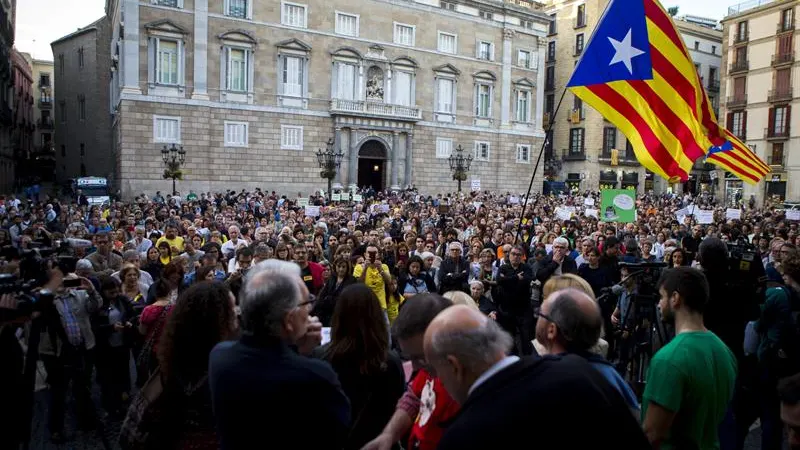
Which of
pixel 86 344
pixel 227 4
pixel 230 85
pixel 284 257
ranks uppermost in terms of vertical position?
pixel 227 4

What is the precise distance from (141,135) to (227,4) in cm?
846

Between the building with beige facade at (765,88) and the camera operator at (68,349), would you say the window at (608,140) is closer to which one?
the building with beige facade at (765,88)

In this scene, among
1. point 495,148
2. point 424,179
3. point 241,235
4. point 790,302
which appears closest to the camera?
point 790,302

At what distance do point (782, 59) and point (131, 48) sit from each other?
147 feet

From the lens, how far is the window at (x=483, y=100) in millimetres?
38688

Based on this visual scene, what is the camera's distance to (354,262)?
7.84m

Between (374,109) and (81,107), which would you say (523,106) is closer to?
(374,109)

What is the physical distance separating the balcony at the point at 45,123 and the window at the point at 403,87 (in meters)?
48.6

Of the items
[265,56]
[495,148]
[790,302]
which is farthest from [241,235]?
[495,148]

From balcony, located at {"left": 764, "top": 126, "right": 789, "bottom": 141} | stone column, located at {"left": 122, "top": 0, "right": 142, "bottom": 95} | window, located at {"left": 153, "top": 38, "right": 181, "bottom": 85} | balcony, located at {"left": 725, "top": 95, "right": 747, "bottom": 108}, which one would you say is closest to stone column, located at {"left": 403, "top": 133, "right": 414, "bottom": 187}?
window, located at {"left": 153, "top": 38, "right": 181, "bottom": 85}

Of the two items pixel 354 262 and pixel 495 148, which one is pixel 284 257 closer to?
pixel 354 262

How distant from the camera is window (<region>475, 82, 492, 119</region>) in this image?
127 feet

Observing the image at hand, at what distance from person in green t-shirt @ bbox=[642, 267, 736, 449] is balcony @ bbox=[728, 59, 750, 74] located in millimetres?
51446

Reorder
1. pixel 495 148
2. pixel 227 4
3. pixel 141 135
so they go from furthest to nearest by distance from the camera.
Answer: pixel 495 148 < pixel 227 4 < pixel 141 135
